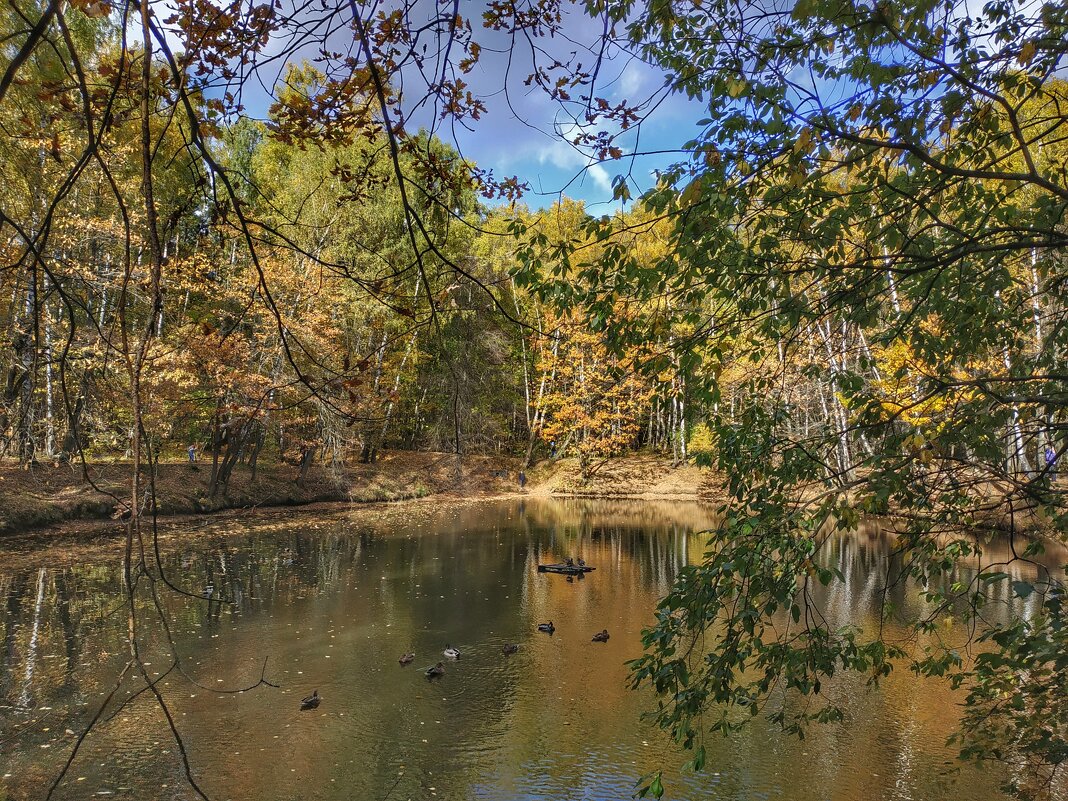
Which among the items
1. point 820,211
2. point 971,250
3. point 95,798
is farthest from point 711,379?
point 95,798

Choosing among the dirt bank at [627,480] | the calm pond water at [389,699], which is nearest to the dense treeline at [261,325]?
the dirt bank at [627,480]

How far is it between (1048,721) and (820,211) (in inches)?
113

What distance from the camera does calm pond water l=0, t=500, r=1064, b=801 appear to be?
5980 millimetres

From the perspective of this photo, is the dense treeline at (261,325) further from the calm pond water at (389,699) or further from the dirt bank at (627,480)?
the calm pond water at (389,699)

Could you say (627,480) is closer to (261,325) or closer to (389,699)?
(261,325)

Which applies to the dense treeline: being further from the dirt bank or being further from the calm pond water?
the calm pond water

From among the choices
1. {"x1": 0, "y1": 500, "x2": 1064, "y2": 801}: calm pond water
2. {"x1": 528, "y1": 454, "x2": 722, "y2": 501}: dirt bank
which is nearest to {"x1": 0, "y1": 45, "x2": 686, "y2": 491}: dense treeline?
{"x1": 528, "y1": 454, "x2": 722, "y2": 501}: dirt bank

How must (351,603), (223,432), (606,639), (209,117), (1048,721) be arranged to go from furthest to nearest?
(223,432) → (351,603) → (606,639) → (1048,721) → (209,117)

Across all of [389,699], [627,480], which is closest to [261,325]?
[389,699]

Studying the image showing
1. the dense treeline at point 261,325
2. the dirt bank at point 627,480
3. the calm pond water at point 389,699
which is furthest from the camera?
the dirt bank at point 627,480

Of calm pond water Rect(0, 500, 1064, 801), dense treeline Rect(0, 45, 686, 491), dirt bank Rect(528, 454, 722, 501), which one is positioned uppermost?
dense treeline Rect(0, 45, 686, 491)

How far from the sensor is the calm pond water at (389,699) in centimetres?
598

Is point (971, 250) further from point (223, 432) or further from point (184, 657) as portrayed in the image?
point (223, 432)

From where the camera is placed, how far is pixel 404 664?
28.1ft
